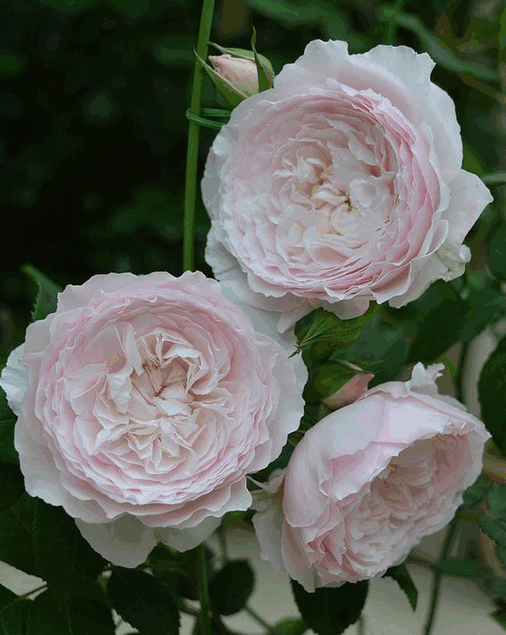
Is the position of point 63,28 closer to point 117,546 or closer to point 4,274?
point 4,274

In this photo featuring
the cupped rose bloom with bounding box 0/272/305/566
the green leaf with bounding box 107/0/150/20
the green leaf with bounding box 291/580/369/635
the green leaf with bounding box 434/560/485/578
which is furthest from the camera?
the green leaf with bounding box 107/0/150/20

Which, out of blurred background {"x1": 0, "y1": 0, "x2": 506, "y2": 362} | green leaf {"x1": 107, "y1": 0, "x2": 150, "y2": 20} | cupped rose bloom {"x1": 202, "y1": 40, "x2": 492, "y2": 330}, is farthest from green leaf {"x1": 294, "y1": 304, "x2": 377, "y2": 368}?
green leaf {"x1": 107, "y1": 0, "x2": 150, "y2": 20}

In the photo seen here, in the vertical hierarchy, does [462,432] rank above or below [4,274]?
above

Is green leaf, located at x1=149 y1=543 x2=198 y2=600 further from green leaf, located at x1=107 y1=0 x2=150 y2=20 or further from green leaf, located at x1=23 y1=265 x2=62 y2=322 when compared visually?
green leaf, located at x1=107 y1=0 x2=150 y2=20

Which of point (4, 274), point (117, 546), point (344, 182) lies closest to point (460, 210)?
point (344, 182)

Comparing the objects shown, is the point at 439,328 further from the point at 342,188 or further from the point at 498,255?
the point at 342,188

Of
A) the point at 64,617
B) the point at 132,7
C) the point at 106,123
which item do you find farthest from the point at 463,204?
the point at 106,123

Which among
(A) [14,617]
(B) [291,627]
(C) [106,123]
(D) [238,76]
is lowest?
(C) [106,123]
